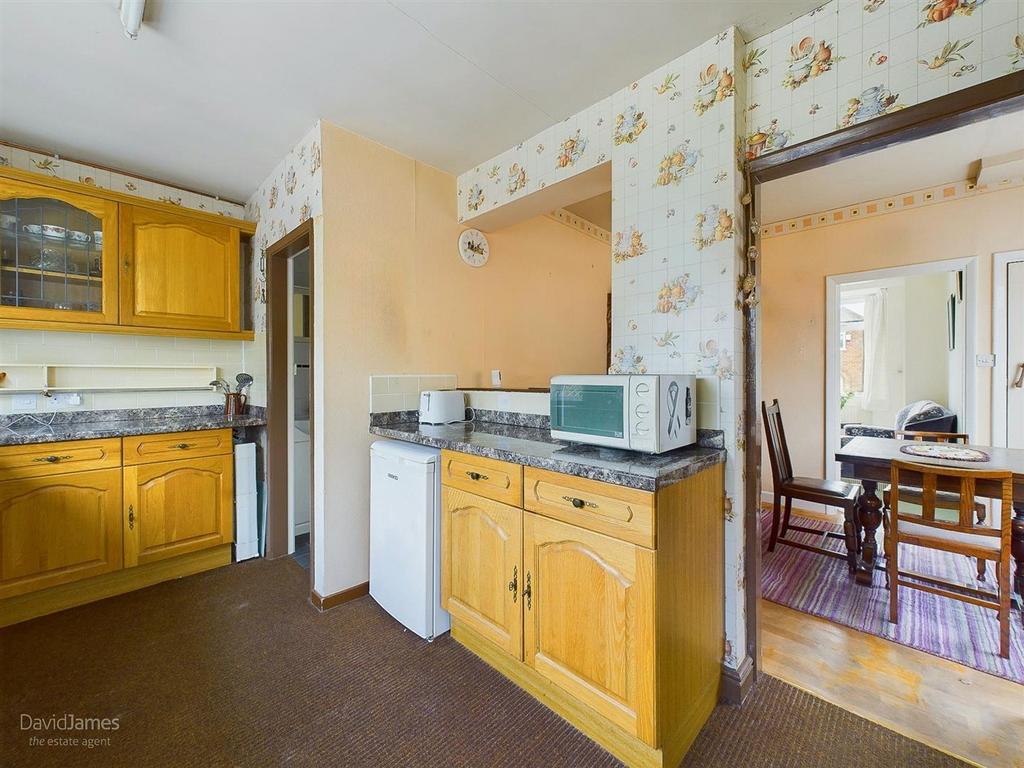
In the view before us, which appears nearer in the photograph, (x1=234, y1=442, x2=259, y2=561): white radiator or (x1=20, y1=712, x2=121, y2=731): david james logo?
(x1=20, y1=712, x2=121, y2=731): david james logo

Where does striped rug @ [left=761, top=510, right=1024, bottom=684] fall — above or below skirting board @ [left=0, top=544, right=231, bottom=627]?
below

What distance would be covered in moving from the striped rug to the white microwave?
57.6 inches

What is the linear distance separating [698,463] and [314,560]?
6.29 ft

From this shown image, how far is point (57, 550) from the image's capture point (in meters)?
2.00

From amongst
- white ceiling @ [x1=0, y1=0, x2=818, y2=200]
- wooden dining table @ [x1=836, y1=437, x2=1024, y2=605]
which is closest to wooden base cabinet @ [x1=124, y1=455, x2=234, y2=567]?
white ceiling @ [x1=0, y1=0, x2=818, y2=200]

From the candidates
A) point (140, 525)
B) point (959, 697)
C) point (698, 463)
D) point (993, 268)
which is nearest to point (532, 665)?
point (698, 463)

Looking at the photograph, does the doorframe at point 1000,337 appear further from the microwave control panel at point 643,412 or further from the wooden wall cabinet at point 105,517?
the wooden wall cabinet at point 105,517

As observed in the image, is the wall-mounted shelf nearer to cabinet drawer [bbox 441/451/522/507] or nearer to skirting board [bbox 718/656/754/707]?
cabinet drawer [bbox 441/451/522/507]

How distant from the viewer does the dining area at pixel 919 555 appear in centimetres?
177

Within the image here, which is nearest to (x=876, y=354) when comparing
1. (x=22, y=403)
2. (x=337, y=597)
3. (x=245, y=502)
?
(x=337, y=597)

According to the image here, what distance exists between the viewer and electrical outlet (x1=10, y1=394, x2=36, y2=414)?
222cm

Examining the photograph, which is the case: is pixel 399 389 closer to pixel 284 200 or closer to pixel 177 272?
pixel 284 200

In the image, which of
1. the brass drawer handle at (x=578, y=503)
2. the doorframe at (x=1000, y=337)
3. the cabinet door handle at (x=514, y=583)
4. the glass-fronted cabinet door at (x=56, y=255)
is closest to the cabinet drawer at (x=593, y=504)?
the brass drawer handle at (x=578, y=503)

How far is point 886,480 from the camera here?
2.11 m
